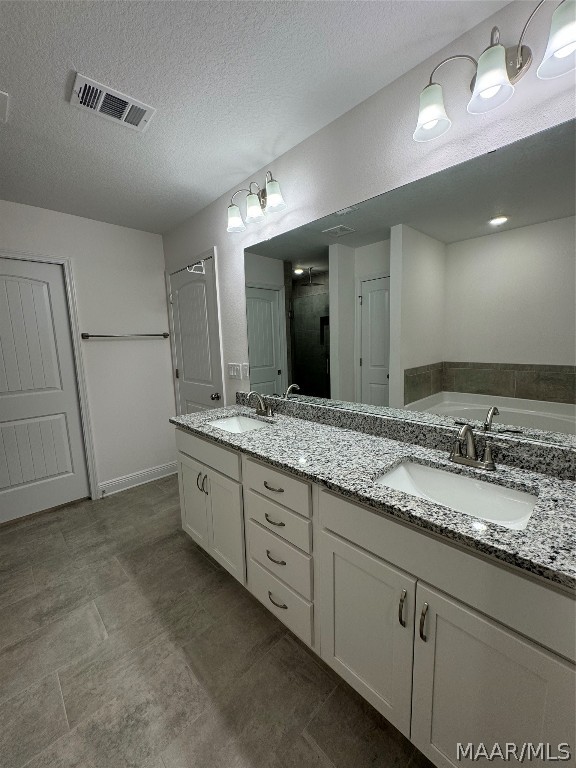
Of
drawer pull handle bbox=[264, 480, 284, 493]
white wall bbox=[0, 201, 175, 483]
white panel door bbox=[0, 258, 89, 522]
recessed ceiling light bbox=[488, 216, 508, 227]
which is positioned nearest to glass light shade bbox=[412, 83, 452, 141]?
recessed ceiling light bbox=[488, 216, 508, 227]

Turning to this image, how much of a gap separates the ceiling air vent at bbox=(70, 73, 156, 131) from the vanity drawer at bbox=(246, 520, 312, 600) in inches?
76.2

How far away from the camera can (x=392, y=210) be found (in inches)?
54.6

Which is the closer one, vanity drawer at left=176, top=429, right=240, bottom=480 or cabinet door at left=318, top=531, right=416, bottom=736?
cabinet door at left=318, top=531, right=416, bottom=736

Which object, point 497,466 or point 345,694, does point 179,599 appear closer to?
point 345,694

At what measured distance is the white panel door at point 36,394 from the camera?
232 cm

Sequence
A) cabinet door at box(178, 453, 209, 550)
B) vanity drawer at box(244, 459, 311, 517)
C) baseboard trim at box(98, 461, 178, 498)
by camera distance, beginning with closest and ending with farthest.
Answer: vanity drawer at box(244, 459, 311, 517) → cabinet door at box(178, 453, 209, 550) → baseboard trim at box(98, 461, 178, 498)

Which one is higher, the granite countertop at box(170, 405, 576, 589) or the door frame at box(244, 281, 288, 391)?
the door frame at box(244, 281, 288, 391)

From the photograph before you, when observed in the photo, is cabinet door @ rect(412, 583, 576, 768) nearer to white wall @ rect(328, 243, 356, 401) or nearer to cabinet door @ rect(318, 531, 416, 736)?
cabinet door @ rect(318, 531, 416, 736)

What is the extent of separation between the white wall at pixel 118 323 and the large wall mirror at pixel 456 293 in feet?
5.48

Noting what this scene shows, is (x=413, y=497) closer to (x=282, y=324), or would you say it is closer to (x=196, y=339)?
(x=282, y=324)

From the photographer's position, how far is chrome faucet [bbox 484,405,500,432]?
1166 millimetres

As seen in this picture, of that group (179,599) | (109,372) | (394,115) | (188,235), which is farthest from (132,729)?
(188,235)

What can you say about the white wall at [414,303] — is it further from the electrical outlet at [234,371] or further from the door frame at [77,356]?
the door frame at [77,356]

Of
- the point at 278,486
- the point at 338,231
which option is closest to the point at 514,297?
the point at 338,231
